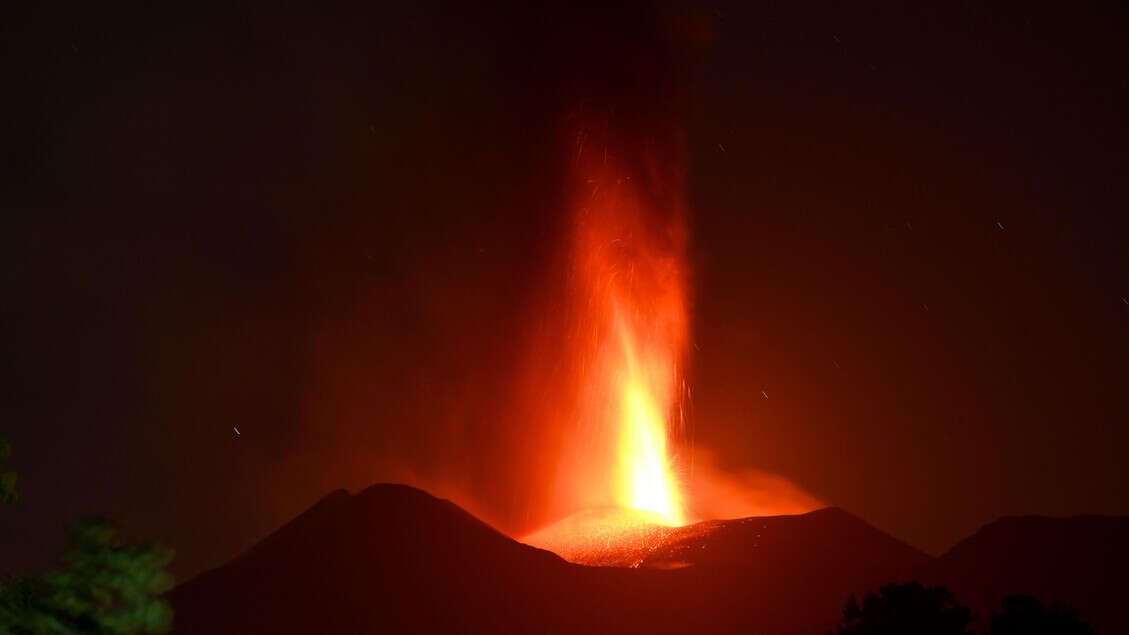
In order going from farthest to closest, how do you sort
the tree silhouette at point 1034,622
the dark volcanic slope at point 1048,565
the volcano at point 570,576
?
1. the dark volcanic slope at point 1048,565
2. the volcano at point 570,576
3. the tree silhouette at point 1034,622

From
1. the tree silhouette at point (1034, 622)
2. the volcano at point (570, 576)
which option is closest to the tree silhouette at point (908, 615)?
the tree silhouette at point (1034, 622)

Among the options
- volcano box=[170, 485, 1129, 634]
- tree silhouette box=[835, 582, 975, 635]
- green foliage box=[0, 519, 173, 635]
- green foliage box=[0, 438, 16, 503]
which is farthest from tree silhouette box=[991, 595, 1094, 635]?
volcano box=[170, 485, 1129, 634]

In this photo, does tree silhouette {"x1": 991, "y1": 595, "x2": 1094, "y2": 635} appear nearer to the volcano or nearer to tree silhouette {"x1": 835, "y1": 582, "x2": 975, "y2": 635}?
tree silhouette {"x1": 835, "y1": 582, "x2": 975, "y2": 635}

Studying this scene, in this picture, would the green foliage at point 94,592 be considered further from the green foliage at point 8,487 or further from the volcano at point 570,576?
the volcano at point 570,576

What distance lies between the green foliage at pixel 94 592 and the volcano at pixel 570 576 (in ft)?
145

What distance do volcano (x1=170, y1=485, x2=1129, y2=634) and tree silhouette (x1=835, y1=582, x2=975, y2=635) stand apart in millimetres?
31283

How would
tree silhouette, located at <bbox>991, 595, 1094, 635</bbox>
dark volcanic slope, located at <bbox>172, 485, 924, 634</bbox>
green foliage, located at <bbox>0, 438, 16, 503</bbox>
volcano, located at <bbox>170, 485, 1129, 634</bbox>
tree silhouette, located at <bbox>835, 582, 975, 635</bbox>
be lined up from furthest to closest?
volcano, located at <bbox>170, 485, 1129, 634</bbox>, dark volcanic slope, located at <bbox>172, 485, 924, 634</bbox>, tree silhouette, located at <bbox>835, 582, 975, 635</bbox>, tree silhouette, located at <bbox>991, 595, 1094, 635</bbox>, green foliage, located at <bbox>0, 438, 16, 503</bbox>

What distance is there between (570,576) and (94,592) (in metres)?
51.6

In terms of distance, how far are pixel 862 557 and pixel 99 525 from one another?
60810 millimetres

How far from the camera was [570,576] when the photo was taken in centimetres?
7069

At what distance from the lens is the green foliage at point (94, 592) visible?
2045 cm

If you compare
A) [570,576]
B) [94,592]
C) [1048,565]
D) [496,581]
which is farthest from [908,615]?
[1048,565]

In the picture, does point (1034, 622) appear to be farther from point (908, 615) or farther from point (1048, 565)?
point (1048, 565)

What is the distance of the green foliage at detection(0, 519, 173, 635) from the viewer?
20.5 meters
